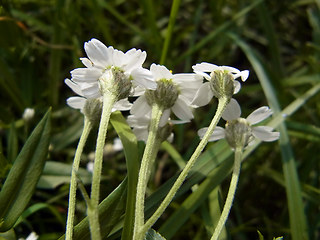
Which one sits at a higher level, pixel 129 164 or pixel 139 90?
pixel 139 90

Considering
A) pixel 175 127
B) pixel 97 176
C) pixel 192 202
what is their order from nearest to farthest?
pixel 97 176 < pixel 192 202 < pixel 175 127

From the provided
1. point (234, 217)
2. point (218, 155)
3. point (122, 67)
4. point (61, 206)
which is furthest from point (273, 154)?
point (122, 67)

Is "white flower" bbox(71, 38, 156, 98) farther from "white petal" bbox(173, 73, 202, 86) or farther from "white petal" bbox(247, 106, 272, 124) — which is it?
"white petal" bbox(247, 106, 272, 124)

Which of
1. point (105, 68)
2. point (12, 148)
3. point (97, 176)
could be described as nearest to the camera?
point (97, 176)

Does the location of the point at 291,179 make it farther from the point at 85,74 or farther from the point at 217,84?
the point at 85,74

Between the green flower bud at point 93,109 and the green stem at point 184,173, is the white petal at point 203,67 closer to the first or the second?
the green stem at point 184,173

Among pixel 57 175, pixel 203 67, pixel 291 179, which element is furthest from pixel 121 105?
pixel 291 179

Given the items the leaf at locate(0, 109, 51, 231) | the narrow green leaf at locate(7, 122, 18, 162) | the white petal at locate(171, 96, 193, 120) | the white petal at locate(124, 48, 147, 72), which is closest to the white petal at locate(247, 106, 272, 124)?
the white petal at locate(171, 96, 193, 120)
